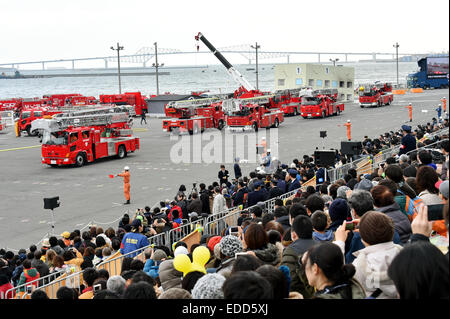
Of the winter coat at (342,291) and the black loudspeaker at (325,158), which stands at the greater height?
the winter coat at (342,291)

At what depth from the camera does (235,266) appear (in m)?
5.43

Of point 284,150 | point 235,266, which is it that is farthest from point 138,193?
point 235,266

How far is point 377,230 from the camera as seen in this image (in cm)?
532

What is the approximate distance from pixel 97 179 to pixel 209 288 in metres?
24.3

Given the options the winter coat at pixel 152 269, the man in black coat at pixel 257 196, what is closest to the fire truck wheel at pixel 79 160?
the man in black coat at pixel 257 196

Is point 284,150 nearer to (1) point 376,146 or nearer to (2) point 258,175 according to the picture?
(1) point 376,146

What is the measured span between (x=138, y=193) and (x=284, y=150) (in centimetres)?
1308

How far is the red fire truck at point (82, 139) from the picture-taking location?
3177 centimetres

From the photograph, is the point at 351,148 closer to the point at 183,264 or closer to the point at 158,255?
the point at 158,255

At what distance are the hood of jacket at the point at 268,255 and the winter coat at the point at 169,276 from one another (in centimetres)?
105

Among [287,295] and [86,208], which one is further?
[86,208]

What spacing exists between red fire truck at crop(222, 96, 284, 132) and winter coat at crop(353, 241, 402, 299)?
41.3 m

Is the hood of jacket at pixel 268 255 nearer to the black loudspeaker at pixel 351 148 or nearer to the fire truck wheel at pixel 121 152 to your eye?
the black loudspeaker at pixel 351 148

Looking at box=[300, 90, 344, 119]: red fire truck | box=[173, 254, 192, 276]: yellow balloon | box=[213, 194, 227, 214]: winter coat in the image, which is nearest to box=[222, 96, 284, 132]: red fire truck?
box=[300, 90, 344, 119]: red fire truck
